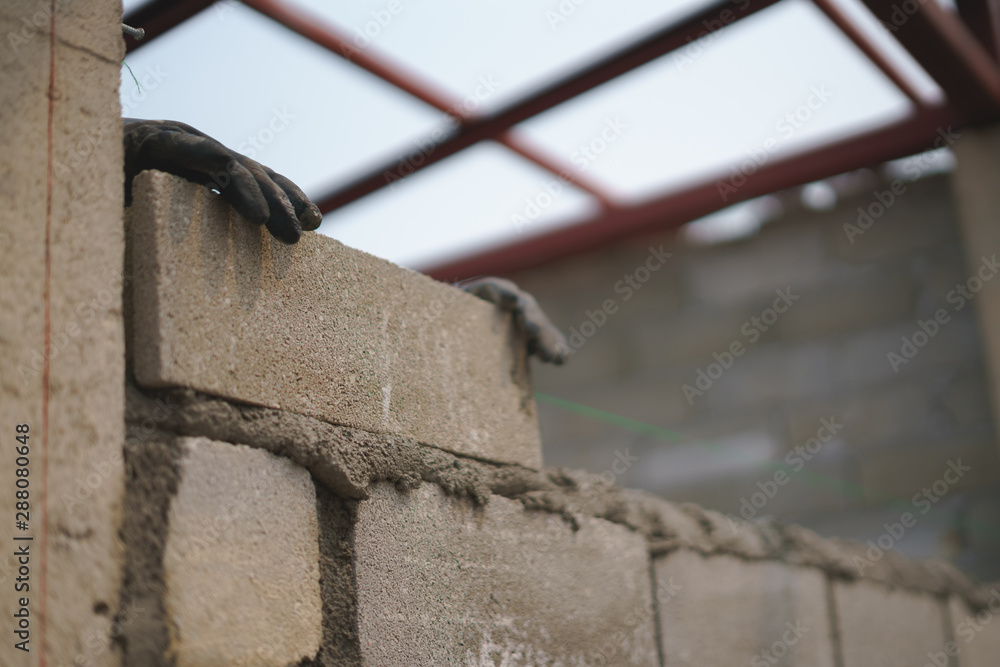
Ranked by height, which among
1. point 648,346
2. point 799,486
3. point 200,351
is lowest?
point 200,351

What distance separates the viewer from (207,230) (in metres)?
1.47

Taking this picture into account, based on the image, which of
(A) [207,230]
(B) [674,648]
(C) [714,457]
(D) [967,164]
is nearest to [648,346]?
(C) [714,457]

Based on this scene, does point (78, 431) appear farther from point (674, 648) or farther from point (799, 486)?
point (799, 486)

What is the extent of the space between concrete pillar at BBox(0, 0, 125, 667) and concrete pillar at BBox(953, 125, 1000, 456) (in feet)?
15.5

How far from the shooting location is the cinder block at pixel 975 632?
151 inches

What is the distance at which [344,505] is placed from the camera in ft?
5.39

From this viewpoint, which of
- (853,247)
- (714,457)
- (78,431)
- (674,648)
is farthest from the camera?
(714,457)

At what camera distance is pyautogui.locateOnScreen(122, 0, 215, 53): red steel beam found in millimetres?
3641

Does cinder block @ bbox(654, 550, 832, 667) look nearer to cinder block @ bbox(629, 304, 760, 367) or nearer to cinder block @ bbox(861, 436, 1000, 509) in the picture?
cinder block @ bbox(861, 436, 1000, 509)

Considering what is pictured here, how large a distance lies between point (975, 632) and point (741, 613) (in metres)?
1.81

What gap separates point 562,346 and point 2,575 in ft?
4.38

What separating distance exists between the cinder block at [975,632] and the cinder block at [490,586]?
2075 mm

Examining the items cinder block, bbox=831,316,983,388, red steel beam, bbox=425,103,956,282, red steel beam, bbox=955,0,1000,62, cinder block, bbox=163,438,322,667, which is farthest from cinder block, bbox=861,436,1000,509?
cinder block, bbox=163,438,322,667

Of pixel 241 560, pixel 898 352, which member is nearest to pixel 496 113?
pixel 898 352
